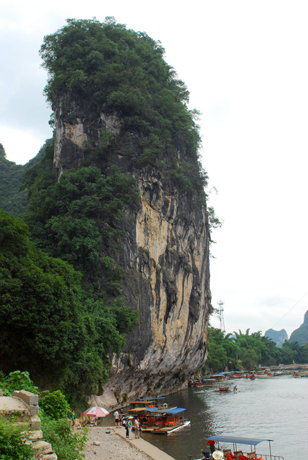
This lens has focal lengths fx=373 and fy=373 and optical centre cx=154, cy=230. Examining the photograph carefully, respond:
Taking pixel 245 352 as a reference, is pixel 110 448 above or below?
above

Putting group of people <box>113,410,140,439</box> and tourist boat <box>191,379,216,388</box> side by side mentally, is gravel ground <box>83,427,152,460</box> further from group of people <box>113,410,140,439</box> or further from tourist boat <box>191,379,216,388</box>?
tourist boat <box>191,379,216,388</box>

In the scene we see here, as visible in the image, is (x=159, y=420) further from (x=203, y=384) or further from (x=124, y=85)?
(x=203, y=384)

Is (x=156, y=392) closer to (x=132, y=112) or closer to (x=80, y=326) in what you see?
(x=80, y=326)

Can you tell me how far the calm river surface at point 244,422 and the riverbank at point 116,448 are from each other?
94 centimetres

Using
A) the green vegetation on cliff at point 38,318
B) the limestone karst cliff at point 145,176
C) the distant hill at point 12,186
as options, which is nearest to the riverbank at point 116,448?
the green vegetation on cliff at point 38,318

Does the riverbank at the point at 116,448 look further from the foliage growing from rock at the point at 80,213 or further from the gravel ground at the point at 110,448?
the foliage growing from rock at the point at 80,213

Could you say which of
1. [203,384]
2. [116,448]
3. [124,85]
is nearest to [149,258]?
[124,85]

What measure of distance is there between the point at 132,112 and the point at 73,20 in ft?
31.7

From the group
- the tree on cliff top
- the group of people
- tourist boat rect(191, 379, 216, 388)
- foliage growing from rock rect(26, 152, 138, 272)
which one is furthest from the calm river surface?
the tree on cliff top

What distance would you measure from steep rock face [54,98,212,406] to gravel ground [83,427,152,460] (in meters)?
4.72

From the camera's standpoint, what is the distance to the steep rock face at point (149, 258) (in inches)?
874

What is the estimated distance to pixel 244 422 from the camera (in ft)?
63.9

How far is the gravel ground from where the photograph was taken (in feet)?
37.3

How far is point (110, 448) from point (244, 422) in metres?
9.70
